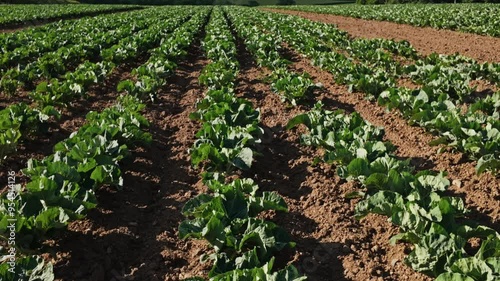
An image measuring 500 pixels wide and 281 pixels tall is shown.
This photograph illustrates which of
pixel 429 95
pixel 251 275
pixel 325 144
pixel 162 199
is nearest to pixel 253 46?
pixel 429 95

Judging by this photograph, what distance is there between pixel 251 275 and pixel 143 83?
7.38 m

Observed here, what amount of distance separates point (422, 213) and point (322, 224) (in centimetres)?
121

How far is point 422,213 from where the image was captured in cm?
402

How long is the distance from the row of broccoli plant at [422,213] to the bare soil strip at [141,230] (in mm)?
1956

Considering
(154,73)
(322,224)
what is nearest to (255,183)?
(322,224)

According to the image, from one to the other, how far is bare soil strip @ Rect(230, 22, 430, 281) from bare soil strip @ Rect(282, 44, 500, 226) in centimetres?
127

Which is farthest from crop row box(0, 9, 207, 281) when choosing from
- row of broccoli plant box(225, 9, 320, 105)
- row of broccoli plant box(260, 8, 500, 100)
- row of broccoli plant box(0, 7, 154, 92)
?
row of broccoli plant box(260, 8, 500, 100)

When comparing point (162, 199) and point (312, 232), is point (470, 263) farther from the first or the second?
point (162, 199)

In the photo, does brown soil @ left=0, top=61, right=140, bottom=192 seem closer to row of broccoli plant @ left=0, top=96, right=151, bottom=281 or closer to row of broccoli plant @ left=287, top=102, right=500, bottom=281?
row of broccoli plant @ left=0, top=96, right=151, bottom=281

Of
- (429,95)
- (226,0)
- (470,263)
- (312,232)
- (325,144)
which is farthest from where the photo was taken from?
(226,0)

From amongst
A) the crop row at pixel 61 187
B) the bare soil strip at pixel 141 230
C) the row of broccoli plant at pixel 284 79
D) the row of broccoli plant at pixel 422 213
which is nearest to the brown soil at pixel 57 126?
the crop row at pixel 61 187

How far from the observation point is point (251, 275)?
3.35m

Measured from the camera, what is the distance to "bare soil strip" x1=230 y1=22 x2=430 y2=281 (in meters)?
4.12

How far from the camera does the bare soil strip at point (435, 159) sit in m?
5.05
